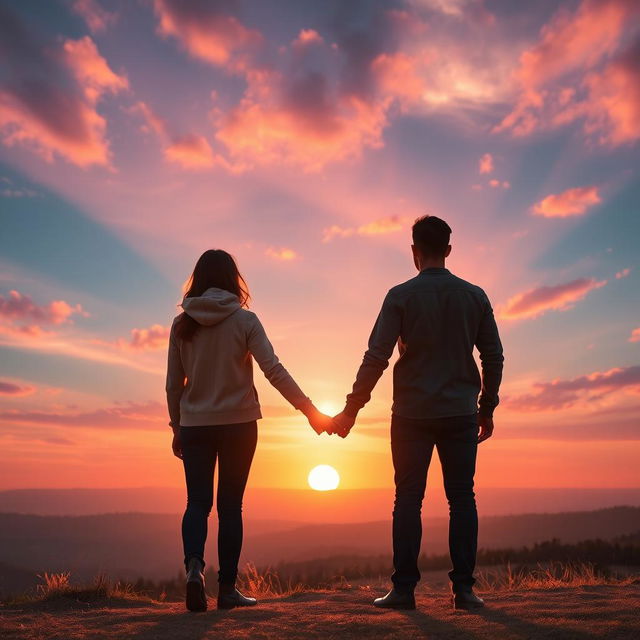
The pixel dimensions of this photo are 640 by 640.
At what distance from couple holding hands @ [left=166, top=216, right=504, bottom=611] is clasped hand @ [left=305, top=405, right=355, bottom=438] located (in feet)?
0.36

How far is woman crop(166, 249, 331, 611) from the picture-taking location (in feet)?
16.8

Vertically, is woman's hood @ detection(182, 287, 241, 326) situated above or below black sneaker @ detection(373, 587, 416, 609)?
above

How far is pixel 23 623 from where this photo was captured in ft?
15.9

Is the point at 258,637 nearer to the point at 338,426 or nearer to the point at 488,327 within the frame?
the point at 338,426

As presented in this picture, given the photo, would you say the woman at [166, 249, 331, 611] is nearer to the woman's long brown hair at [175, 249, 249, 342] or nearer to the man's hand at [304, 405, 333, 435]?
the woman's long brown hair at [175, 249, 249, 342]

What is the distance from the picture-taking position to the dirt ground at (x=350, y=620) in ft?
13.2

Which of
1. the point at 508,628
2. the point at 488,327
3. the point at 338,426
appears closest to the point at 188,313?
the point at 338,426

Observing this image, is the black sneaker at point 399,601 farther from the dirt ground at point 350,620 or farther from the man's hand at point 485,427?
the man's hand at point 485,427

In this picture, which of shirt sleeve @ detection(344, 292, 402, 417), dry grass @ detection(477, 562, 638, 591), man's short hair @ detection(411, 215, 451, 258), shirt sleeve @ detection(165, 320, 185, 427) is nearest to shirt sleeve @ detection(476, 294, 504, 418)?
man's short hair @ detection(411, 215, 451, 258)

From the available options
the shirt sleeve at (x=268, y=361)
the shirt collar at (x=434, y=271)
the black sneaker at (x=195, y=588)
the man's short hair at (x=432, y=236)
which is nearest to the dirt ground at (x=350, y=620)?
the black sneaker at (x=195, y=588)

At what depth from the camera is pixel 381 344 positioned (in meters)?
5.05

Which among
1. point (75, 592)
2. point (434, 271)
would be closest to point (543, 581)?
point (434, 271)

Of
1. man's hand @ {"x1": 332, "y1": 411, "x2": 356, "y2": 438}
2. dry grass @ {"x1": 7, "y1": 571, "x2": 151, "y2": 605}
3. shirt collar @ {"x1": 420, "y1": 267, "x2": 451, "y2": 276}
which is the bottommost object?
dry grass @ {"x1": 7, "y1": 571, "x2": 151, "y2": 605}

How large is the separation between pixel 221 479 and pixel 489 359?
2.33m
